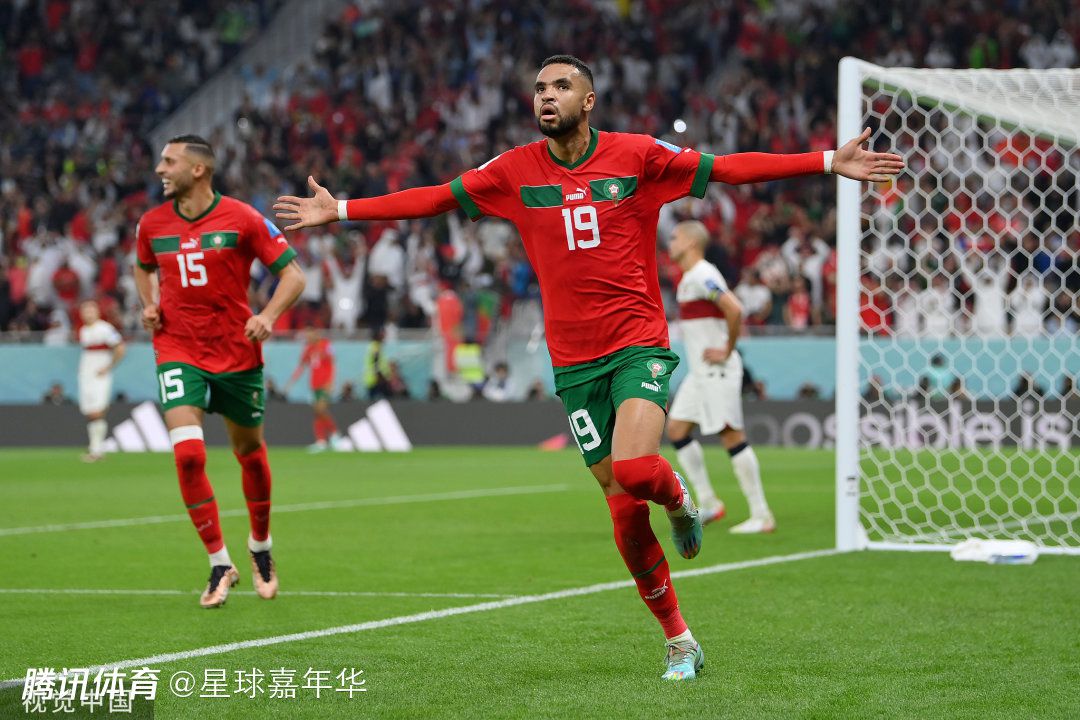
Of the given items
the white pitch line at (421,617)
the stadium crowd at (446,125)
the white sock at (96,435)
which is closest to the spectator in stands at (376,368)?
the stadium crowd at (446,125)

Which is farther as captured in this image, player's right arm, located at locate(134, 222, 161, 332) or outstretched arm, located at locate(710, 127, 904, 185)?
player's right arm, located at locate(134, 222, 161, 332)

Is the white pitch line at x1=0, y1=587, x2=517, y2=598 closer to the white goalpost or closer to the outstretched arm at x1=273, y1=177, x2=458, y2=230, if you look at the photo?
the outstretched arm at x1=273, y1=177, x2=458, y2=230

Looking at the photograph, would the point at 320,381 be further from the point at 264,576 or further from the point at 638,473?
the point at 638,473

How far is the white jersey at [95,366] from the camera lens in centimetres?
2108

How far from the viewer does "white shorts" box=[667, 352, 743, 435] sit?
36.6 feet

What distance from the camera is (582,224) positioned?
5793mm

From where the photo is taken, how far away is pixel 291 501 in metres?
14.0

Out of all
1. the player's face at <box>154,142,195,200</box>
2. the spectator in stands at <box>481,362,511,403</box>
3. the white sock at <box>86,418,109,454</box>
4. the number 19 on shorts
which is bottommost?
the white sock at <box>86,418,109,454</box>

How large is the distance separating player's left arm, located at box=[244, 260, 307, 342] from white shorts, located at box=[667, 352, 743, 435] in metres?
3.92

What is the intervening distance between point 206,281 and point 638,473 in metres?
3.26

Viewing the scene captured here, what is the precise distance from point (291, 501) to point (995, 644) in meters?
8.81

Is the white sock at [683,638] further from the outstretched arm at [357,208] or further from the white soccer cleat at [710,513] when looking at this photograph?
the white soccer cleat at [710,513]

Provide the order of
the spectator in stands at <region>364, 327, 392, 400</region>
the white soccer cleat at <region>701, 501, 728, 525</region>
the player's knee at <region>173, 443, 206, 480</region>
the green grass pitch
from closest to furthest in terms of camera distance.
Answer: the green grass pitch, the player's knee at <region>173, 443, 206, 480</region>, the white soccer cleat at <region>701, 501, 728, 525</region>, the spectator in stands at <region>364, 327, 392, 400</region>

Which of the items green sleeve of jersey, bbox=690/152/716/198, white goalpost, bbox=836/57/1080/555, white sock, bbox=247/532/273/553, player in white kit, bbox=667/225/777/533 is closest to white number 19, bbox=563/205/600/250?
green sleeve of jersey, bbox=690/152/716/198
